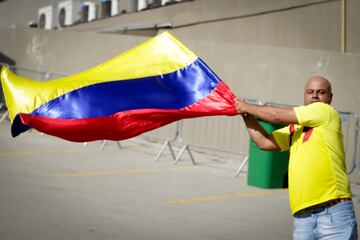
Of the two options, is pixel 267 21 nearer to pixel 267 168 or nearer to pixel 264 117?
pixel 267 168

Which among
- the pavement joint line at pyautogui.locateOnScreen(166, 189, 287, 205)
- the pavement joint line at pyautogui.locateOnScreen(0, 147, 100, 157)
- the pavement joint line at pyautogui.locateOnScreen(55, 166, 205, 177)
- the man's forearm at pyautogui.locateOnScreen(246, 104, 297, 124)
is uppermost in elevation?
the man's forearm at pyautogui.locateOnScreen(246, 104, 297, 124)

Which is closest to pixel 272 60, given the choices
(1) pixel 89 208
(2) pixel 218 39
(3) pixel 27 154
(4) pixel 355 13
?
(4) pixel 355 13

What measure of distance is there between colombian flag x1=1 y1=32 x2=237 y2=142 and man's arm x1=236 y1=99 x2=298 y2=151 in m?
0.59

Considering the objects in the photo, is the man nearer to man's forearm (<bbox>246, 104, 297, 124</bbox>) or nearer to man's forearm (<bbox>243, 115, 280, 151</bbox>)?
man's forearm (<bbox>246, 104, 297, 124</bbox>)

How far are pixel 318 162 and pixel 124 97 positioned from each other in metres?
2.10

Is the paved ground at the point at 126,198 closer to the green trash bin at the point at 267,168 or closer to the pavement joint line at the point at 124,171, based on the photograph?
the pavement joint line at the point at 124,171

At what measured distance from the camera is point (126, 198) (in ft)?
34.0

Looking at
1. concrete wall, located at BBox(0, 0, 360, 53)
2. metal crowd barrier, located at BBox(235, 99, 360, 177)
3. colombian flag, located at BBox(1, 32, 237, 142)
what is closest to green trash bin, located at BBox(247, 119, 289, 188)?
metal crowd barrier, located at BBox(235, 99, 360, 177)

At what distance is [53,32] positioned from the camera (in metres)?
22.5

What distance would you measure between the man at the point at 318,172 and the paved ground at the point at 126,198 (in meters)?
3.25

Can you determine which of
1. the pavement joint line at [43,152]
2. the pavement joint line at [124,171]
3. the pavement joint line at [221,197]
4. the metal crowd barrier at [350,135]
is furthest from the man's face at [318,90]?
the pavement joint line at [43,152]

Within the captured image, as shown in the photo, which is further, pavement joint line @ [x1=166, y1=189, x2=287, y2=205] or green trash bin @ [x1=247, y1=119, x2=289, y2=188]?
green trash bin @ [x1=247, y1=119, x2=289, y2=188]

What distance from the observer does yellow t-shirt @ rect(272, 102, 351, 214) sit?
201 inches

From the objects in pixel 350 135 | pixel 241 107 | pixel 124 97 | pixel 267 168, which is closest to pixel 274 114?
pixel 241 107
